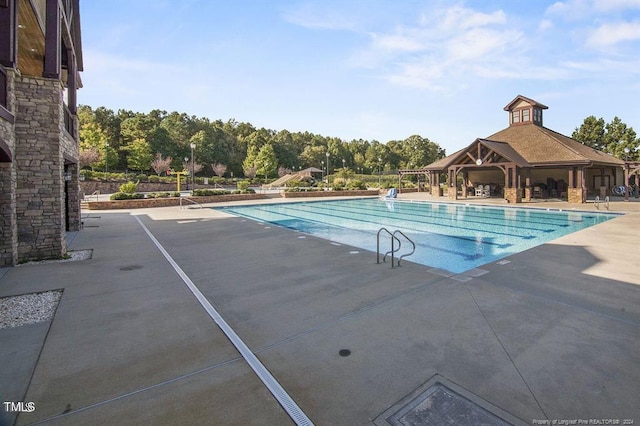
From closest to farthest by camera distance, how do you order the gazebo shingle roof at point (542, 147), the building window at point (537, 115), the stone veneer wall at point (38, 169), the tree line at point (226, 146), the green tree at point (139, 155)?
the stone veneer wall at point (38, 169)
the gazebo shingle roof at point (542, 147)
the building window at point (537, 115)
the tree line at point (226, 146)
the green tree at point (139, 155)

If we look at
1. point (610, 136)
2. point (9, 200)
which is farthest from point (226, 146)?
point (610, 136)

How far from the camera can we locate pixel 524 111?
2905 centimetres

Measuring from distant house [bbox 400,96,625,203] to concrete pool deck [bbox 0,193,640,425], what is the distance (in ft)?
56.7

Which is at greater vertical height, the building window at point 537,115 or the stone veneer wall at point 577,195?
the building window at point 537,115

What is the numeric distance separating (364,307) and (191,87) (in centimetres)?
1801

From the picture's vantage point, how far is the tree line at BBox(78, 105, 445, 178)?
48.1 meters

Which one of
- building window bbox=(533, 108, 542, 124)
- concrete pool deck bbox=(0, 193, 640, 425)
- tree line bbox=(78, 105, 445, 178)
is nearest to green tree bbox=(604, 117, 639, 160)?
building window bbox=(533, 108, 542, 124)

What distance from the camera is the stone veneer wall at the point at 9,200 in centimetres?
703

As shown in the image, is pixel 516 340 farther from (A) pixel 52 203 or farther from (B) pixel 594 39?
(B) pixel 594 39

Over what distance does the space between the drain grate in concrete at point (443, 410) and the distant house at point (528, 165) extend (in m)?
22.7

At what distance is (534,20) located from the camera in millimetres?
13125

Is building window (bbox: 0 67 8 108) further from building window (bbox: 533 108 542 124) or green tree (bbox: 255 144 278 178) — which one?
green tree (bbox: 255 144 278 178)

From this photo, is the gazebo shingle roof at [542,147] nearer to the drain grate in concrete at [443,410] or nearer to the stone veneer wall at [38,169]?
the drain grate in concrete at [443,410]

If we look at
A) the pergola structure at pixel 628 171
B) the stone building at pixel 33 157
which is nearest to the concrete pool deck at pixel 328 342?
the stone building at pixel 33 157
